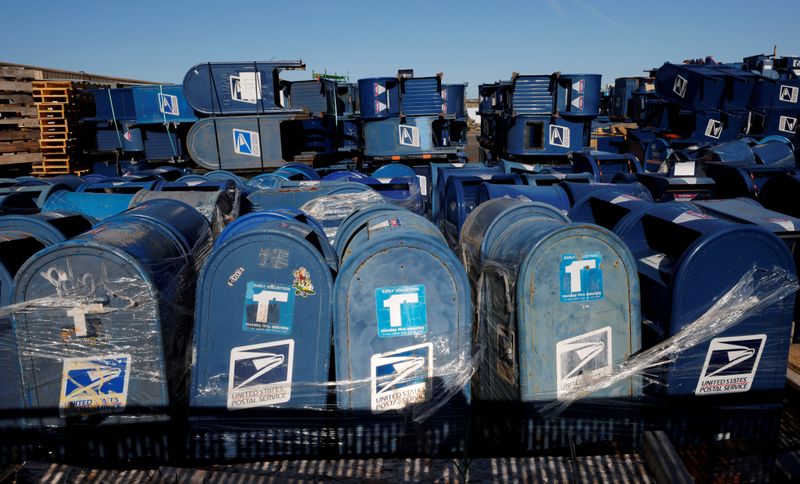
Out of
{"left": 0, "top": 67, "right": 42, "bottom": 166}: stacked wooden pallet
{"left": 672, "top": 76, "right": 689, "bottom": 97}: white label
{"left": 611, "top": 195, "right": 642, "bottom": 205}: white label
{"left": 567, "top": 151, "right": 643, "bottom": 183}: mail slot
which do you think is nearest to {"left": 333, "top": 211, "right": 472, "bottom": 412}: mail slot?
{"left": 611, "top": 195, "right": 642, "bottom": 205}: white label

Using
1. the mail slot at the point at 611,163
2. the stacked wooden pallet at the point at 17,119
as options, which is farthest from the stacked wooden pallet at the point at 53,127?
the mail slot at the point at 611,163

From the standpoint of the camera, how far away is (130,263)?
3145mm

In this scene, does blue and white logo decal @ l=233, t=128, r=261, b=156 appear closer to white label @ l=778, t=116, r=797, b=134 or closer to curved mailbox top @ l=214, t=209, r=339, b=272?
curved mailbox top @ l=214, t=209, r=339, b=272

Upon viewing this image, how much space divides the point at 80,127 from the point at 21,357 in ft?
44.0

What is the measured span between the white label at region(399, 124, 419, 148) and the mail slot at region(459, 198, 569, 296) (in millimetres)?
8227

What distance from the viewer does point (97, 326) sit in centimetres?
320

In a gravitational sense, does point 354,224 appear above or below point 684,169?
below

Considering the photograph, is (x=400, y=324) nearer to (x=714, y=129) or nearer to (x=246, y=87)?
(x=246, y=87)

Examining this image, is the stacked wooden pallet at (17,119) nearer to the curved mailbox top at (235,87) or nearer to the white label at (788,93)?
the curved mailbox top at (235,87)

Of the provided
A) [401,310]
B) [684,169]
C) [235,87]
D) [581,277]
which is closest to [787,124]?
[684,169]

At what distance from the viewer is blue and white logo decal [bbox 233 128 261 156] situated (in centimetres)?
955

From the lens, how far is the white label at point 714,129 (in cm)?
1425

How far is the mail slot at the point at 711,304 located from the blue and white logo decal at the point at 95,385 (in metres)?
3.63

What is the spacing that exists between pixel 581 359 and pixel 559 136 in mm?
10588
